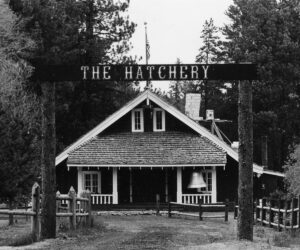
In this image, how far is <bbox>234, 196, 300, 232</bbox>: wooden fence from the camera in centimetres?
2595

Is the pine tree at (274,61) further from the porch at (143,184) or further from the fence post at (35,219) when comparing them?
the fence post at (35,219)

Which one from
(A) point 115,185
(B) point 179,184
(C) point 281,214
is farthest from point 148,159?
(C) point 281,214

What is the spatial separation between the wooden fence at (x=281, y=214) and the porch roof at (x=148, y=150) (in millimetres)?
10218

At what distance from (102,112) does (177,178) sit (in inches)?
876

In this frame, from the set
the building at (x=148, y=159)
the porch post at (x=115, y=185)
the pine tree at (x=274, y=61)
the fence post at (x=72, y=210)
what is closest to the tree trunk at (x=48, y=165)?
the fence post at (x=72, y=210)

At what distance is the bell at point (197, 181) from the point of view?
4266 centimetres

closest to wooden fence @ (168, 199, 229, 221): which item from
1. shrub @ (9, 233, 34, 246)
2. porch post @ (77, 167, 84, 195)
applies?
porch post @ (77, 167, 84, 195)

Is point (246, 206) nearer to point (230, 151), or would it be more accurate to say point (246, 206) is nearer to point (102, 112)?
point (230, 151)

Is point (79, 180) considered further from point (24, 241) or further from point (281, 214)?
point (24, 241)

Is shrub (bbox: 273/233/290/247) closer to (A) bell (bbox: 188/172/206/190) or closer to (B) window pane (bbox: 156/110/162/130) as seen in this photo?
(A) bell (bbox: 188/172/206/190)

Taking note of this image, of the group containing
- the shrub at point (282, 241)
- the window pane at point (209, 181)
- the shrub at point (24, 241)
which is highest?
the window pane at point (209, 181)

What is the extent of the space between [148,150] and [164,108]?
2.49 metres

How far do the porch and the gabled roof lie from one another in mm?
1318

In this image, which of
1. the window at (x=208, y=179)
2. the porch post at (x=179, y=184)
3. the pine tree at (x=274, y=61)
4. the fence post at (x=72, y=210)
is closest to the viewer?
the fence post at (x=72, y=210)
